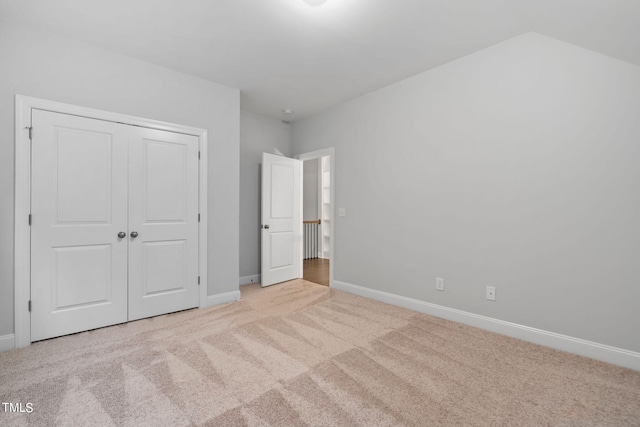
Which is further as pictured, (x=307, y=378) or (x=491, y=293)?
(x=491, y=293)

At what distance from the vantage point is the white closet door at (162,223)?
9.63ft

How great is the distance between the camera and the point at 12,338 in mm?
2344

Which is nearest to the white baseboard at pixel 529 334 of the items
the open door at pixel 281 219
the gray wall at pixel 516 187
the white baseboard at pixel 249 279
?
the gray wall at pixel 516 187

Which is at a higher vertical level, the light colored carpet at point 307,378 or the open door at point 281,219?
the open door at point 281,219

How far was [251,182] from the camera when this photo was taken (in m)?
4.56

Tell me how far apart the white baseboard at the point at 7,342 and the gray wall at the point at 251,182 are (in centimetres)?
244

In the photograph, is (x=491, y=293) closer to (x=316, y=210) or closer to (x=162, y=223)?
(x=162, y=223)

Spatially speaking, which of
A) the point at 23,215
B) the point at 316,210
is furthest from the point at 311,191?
the point at 23,215

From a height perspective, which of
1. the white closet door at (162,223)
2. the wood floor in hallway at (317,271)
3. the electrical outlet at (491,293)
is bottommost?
the wood floor in hallway at (317,271)

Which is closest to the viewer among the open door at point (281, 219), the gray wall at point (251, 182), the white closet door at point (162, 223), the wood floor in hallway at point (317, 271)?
the white closet door at point (162, 223)

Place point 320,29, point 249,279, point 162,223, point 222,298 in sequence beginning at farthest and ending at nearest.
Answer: point 249,279 → point 222,298 → point 162,223 → point 320,29

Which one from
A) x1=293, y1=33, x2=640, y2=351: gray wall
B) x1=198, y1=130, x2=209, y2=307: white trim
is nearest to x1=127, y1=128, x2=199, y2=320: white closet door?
x1=198, y1=130, x2=209, y2=307: white trim

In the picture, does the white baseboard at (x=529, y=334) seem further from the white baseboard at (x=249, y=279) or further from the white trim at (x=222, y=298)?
the white baseboard at (x=249, y=279)

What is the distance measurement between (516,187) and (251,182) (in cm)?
344
